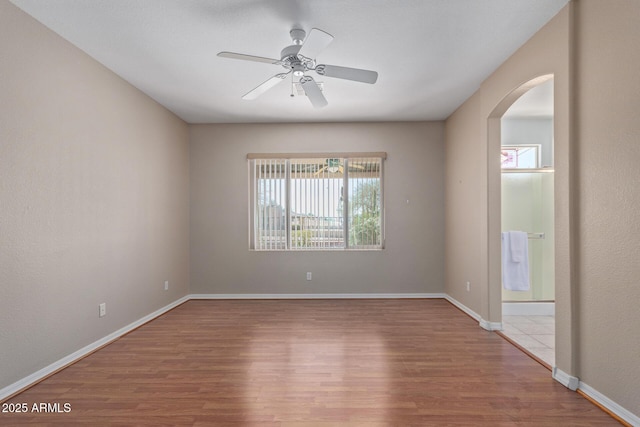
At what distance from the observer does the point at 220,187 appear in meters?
4.92

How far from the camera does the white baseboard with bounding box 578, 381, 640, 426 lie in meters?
1.81

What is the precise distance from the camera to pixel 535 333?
3361mm

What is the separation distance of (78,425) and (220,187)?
3460 mm

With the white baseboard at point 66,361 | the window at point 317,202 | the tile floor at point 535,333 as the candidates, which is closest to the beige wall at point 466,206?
the tile floor at point 535,333

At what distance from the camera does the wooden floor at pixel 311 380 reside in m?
1.93

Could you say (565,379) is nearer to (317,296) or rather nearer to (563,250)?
(563,250)

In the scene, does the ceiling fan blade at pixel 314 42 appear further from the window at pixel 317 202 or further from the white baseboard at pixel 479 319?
the white baseboard at pixel 479 319

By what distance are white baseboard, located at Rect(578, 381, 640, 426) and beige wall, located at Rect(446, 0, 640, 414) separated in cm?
3

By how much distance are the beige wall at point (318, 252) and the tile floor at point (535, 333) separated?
1216mm

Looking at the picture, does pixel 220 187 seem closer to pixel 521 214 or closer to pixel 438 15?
pixel 438 15

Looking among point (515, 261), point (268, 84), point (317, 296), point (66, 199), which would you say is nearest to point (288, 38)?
point (268, 84)

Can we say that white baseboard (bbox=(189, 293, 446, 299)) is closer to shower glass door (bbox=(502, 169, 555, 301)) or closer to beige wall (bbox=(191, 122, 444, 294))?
beige wall (bbox=(191, 122, 444, 294))

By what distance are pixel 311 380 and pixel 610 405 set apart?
6.11 ft

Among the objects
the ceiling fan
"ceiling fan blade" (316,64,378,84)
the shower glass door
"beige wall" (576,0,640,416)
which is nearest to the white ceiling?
the ceiling fan
